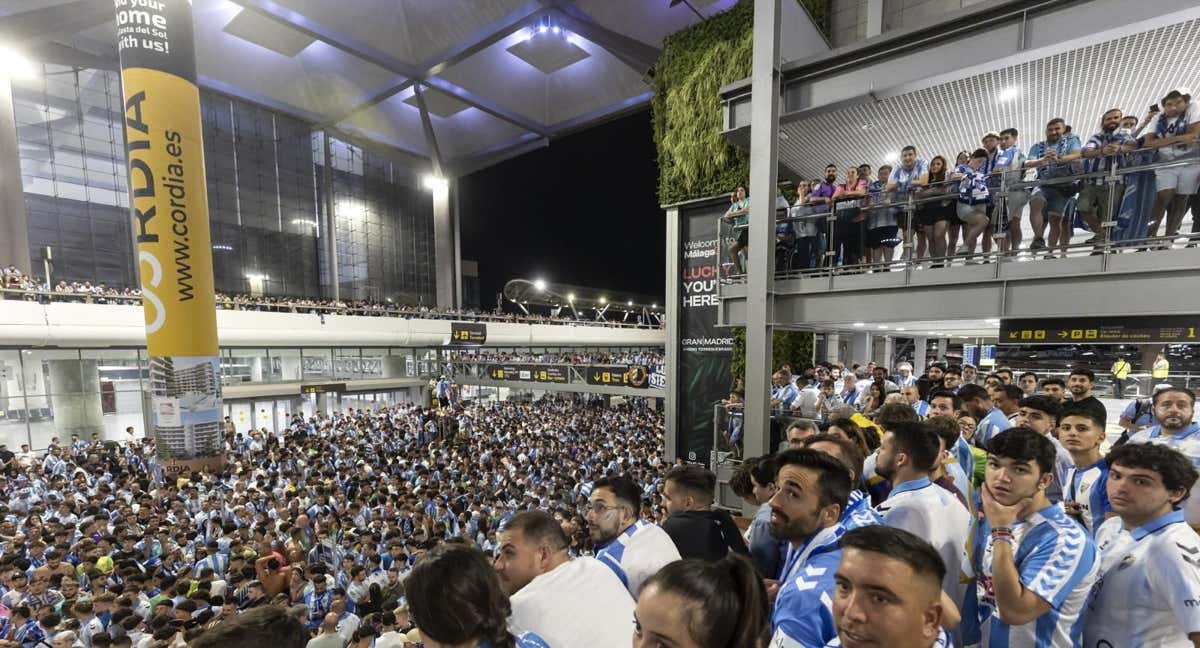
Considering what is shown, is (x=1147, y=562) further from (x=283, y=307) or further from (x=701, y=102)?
(x=283, y=307)

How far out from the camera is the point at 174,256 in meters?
10.6

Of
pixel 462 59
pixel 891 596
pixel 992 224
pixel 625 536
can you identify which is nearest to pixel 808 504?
pixel 891 596

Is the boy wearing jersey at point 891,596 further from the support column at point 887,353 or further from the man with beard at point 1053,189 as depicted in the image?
the support column at point 887,353

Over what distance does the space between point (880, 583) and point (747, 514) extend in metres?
8.52

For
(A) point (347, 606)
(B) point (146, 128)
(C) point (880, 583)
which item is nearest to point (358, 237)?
(B) point (146, 128)

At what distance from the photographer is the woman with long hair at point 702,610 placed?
1.38 meters

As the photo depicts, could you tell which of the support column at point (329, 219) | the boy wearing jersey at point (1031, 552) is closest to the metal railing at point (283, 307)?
the support column at point (329, 219)

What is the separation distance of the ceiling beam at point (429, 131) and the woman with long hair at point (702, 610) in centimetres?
3323

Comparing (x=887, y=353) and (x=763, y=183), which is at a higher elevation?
(x=763, y=183)

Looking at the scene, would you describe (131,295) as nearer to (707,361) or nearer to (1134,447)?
(707,361)

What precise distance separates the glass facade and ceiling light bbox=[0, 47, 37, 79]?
0.98 ft

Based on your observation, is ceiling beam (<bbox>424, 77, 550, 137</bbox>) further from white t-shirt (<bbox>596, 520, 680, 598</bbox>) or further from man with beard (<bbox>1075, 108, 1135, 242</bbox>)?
white t-shirt (<bbox>596, 520, 680, 598</bbox>)

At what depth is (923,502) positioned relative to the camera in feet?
8.15

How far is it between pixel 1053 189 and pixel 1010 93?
238 centimetres
